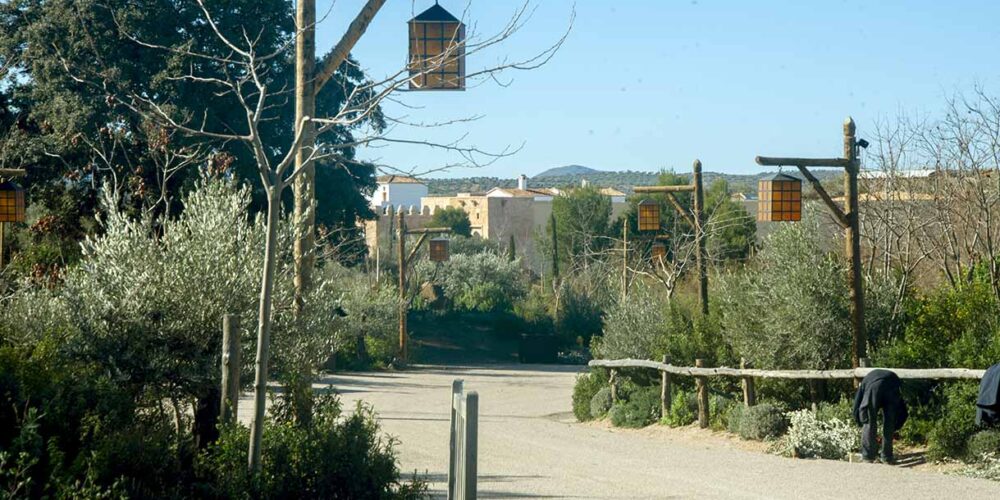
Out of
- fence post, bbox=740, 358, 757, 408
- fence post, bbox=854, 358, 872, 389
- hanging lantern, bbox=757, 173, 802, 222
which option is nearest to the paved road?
fence post, bbox=740, 358, 757, 408

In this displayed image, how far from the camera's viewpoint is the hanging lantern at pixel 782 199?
53.0ft

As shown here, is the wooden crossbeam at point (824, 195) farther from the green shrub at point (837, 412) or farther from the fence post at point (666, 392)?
the fence post at point (666, 392)

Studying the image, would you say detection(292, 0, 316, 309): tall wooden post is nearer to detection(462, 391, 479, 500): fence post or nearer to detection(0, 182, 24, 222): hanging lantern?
detection(462, 391, 479, 500): fence post

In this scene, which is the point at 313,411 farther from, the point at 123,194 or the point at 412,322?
the point at 412,322

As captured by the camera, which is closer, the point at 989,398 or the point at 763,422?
the point at 989,398

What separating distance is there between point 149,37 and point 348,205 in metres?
8.45

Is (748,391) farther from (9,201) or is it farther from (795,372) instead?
(9,201)

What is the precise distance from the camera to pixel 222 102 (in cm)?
2839

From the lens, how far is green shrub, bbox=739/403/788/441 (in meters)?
16.7

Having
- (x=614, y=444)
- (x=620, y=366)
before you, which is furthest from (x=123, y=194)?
(x=614, y=444)

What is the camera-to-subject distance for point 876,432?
14.3 meters

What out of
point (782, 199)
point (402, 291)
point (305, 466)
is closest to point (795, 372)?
point (782, 199)

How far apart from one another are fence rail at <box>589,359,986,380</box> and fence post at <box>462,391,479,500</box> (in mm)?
8929

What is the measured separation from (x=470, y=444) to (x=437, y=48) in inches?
200
